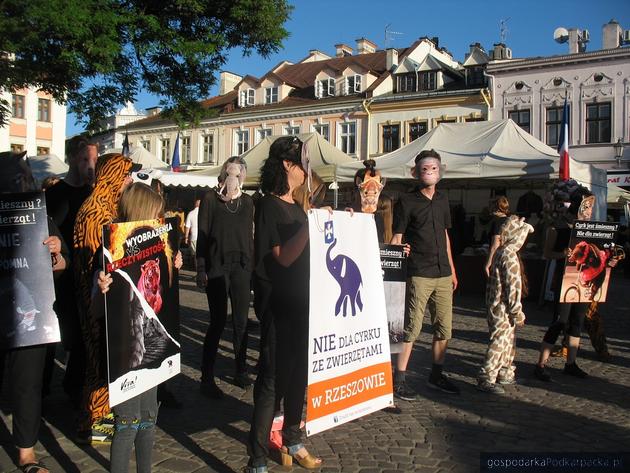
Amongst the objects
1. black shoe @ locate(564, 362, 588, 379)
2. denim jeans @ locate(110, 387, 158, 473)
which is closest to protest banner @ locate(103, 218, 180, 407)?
denim jeans @ locate(110, 387, 158, 473)

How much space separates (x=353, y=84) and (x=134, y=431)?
3626 cm

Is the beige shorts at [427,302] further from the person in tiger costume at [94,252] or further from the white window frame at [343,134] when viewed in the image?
the white window frame at [343,134]

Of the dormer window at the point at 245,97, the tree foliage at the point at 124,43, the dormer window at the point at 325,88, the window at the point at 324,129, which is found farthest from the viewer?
the dormer window at the point at 245,97

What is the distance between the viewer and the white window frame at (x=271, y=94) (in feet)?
134

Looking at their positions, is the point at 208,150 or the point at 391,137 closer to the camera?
the point at 391,137

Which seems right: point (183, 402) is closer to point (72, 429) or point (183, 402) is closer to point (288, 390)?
point (72, 429)

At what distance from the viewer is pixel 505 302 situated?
5.47 m

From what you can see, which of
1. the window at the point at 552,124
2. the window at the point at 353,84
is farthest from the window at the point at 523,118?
the window at the point at 353,84

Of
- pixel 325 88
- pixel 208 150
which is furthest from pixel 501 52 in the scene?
pixel 208 150

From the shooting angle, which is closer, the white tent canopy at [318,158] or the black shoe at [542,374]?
the black shoe at [542,374]

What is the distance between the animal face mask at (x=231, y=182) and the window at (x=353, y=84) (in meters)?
33.2

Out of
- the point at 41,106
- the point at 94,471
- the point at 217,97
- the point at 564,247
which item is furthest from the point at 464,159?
the point at 41,106

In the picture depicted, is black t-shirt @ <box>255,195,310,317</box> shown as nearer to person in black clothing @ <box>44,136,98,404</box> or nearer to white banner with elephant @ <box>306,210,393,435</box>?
white banner with elephant @ <box>306,210,393,435</box>

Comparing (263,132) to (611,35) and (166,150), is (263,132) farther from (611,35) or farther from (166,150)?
(611,35)
